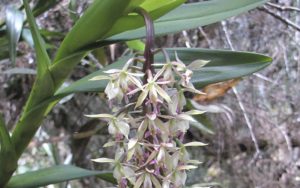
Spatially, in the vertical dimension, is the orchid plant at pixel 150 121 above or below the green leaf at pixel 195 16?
below

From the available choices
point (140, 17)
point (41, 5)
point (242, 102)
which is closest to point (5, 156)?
point (140, 17)

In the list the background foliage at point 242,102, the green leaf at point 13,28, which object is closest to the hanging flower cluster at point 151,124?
the green leaf at point 13,28

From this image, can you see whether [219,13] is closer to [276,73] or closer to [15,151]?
[15,151]

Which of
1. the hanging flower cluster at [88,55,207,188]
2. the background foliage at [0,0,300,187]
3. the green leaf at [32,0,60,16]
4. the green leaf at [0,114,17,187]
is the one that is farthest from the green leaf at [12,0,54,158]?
the background foliage at [0,0,300,187]

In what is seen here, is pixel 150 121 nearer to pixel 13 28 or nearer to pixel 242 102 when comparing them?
pixel 13 28

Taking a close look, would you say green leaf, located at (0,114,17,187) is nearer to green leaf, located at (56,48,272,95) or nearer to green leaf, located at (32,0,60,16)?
green leaf, located at (56,48,272,95)

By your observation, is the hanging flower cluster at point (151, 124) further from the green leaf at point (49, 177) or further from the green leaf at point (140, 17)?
the green leaf at point (49, 177)
